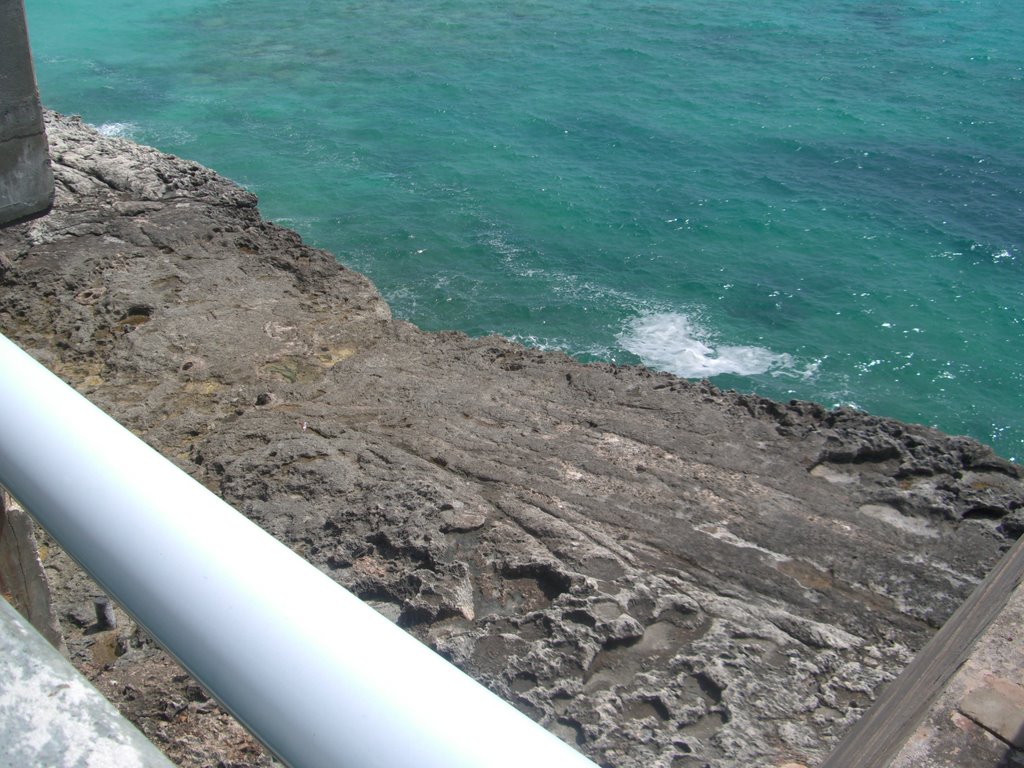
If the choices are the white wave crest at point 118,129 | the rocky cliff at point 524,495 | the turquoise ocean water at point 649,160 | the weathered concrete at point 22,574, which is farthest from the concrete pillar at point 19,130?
the white wave crest at point 118,129

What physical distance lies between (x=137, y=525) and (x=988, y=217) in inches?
680

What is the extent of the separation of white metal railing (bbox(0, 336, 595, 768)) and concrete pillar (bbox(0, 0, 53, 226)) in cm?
209

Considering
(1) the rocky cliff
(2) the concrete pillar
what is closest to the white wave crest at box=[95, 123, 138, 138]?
(1) the rocky cliff

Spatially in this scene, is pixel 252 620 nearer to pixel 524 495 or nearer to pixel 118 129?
pixel 524 495

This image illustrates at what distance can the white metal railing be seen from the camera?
2.26 feet

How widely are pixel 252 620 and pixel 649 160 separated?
1733 centimetres

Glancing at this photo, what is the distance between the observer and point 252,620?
0.78 meters

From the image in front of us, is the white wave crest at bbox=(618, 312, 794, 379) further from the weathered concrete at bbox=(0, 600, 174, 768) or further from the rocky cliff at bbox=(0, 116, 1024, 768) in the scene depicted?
the weathered concrete at bbox=(0, 600, 174, 768)

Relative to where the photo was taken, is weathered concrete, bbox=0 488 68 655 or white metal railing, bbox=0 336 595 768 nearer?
white metal railing, bbox=0 336 595 768

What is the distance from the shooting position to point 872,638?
4.80 m

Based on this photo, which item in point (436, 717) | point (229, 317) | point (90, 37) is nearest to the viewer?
point (436, 717)

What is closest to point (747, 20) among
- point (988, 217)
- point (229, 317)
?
point (988, 217)

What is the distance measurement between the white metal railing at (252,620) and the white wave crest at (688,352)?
11251mm

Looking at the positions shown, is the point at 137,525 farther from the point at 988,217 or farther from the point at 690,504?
the point at 988,217
